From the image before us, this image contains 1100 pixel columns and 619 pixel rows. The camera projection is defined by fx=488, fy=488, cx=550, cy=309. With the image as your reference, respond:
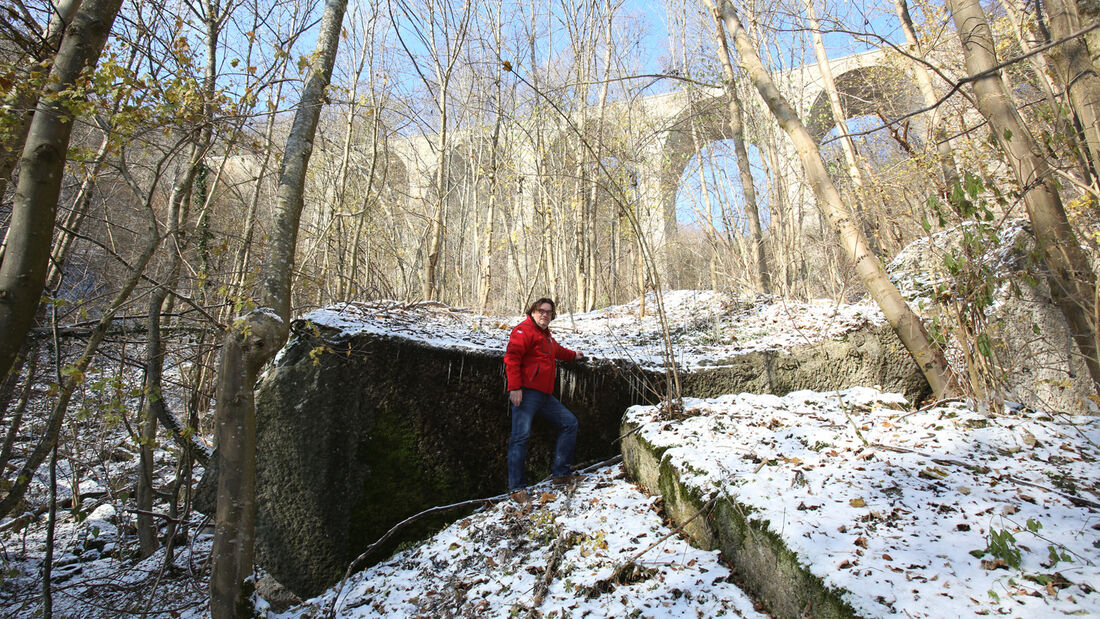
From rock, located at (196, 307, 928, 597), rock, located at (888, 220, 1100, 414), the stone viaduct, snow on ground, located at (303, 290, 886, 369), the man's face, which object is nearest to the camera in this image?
rock, located at (888, 220, 1100, 414)

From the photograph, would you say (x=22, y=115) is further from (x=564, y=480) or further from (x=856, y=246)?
(x=856, y=246)

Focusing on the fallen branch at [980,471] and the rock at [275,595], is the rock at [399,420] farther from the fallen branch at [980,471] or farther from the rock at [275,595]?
the fallen branch at [980,471]

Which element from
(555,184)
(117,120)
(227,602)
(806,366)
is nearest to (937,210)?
(806,366)

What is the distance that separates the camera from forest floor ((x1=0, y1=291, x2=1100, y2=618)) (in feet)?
6.31

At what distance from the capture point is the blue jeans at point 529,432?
4.07 metres

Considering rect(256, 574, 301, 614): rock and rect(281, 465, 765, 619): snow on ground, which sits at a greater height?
rect(281, 465, 765, 619): snow on ground

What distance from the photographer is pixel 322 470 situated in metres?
3.71

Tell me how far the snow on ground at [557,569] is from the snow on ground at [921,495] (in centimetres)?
45

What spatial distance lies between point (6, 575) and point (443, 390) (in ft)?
13.2

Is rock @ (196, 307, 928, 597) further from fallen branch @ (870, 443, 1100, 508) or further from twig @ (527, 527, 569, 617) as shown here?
fallen branch @ (870, 443, 1100, 508)

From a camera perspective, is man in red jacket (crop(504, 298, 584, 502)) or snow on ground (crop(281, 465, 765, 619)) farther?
man in red jacket (crop(504, 298, 584, 502))

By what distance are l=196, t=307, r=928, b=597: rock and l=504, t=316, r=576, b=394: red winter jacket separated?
0.36 meters

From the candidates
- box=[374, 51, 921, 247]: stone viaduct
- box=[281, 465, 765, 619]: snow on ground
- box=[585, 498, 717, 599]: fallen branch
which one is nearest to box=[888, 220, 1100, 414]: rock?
box=[585, 498, 717, 599]: fallen branch

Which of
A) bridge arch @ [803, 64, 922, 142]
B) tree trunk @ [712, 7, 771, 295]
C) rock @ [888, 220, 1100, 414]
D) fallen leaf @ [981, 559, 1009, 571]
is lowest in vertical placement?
fallen leaf @ [981, 559, 1009, 571]
